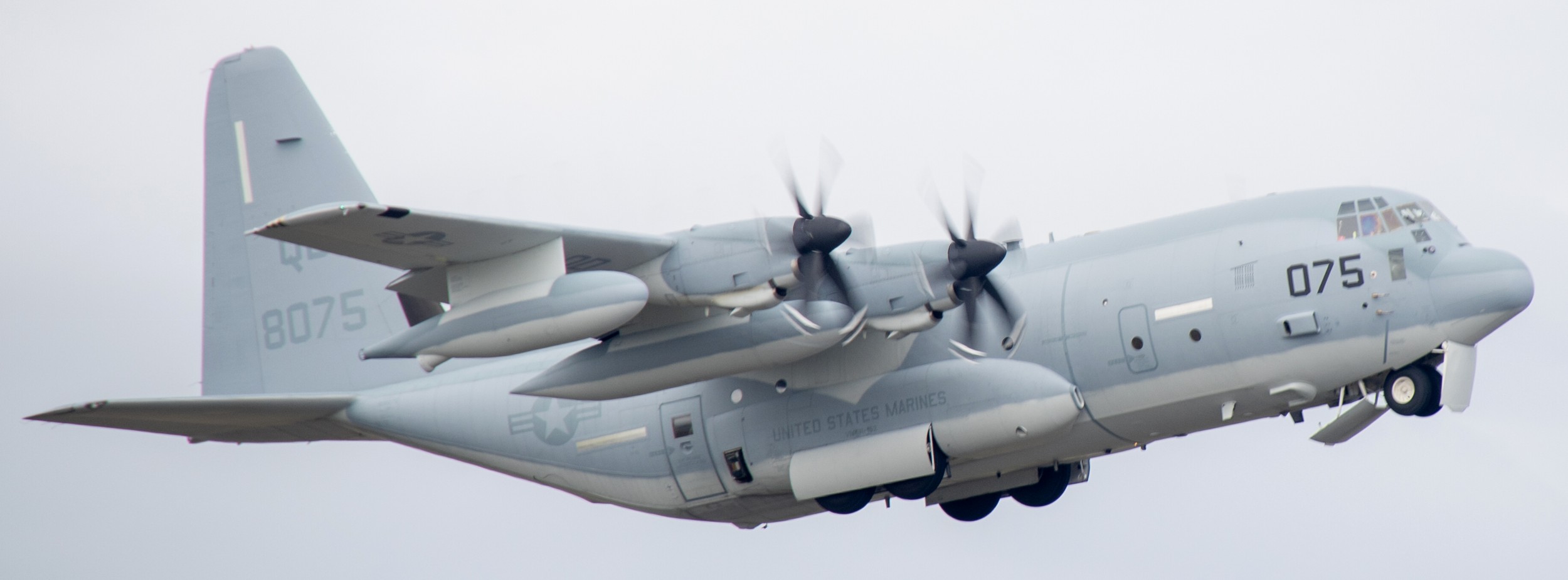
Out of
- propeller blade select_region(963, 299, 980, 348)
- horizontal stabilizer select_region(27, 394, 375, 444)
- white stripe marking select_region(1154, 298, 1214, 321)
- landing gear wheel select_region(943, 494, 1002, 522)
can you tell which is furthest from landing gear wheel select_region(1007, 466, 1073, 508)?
horizontal stabilizer select_region(27, 394, 375, 444)

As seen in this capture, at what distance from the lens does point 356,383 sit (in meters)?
20.5

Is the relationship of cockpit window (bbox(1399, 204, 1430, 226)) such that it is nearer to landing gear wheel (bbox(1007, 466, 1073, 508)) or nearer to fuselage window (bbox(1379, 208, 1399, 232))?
fuselage window (bbox(1379, 208, 1399, 232))

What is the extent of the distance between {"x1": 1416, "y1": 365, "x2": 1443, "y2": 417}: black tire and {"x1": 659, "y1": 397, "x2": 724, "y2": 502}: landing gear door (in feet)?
25.2

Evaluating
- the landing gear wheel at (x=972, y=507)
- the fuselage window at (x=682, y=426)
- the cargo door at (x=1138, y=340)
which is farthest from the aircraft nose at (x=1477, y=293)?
the fuselage window at (x=682, y=426)

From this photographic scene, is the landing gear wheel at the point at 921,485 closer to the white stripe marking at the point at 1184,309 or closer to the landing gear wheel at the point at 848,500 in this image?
the landing gear wheel at the point at 848,500

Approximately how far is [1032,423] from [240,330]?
37.5 ft

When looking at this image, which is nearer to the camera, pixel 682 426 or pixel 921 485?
pixel 921 485

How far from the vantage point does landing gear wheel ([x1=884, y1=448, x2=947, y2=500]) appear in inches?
669

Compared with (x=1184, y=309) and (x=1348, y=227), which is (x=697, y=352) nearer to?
(x=1184, y=309)

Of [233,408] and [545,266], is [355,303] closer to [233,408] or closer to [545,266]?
[233,408]

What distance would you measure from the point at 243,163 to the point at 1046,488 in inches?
468

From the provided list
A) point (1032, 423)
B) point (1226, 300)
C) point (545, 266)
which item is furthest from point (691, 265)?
point (1226, 300)

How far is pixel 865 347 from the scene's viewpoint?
688 inches

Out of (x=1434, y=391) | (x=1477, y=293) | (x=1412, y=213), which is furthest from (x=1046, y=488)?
(x=1477, y=293)
